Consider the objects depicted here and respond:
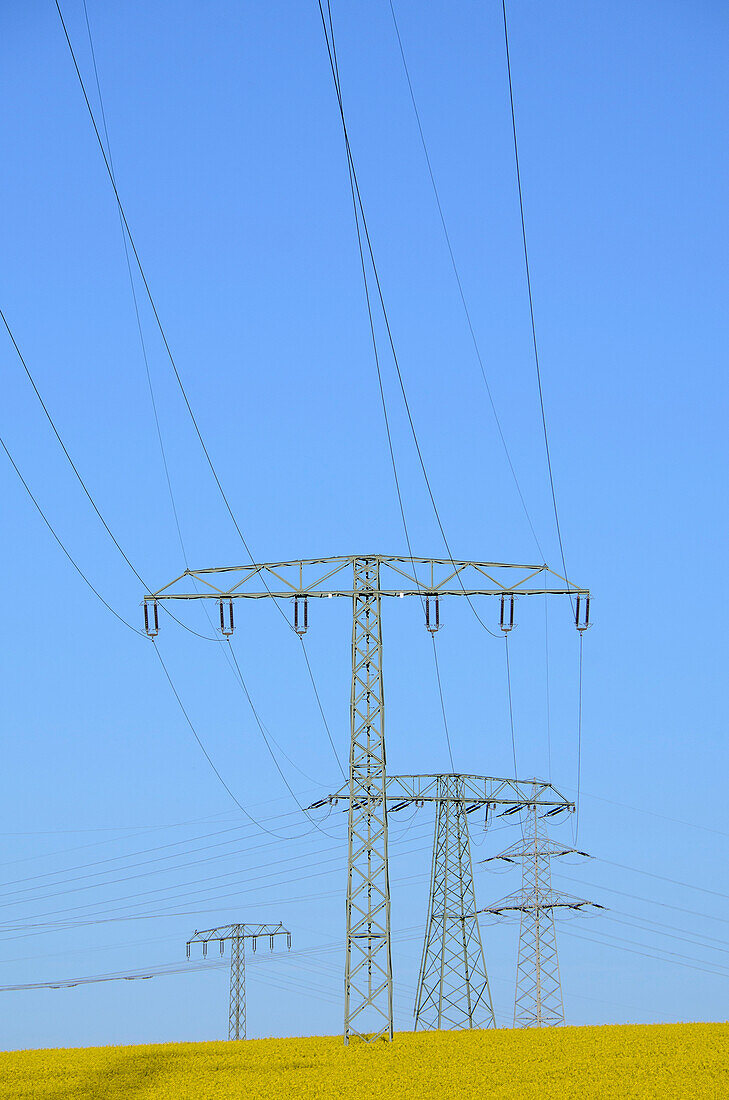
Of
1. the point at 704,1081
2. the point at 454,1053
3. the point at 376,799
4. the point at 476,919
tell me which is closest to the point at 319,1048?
the point at 454,1053

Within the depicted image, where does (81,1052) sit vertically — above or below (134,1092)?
above

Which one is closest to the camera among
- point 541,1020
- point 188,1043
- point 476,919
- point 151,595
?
point 151,595

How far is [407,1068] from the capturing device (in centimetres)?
3316

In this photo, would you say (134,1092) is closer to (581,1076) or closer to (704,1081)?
(581,1076)

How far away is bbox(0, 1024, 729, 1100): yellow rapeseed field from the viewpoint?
30219 mm

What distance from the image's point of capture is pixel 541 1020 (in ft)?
195

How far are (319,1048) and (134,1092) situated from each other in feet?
25.3

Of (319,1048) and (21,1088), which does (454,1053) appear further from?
(21,1088)

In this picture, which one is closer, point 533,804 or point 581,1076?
point 581,1076

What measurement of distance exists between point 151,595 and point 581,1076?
17.0m

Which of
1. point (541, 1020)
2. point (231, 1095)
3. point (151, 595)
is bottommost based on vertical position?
point (231, 1095)

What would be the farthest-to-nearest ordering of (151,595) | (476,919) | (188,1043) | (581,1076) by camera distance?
(476,919)
(188,1043)
(151,595)
(581,1076)

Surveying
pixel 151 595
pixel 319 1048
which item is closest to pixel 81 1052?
pixel 319 1048

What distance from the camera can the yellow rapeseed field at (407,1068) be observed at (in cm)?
3022
